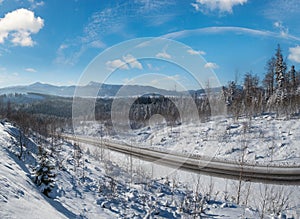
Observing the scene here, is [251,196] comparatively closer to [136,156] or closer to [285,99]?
[136,156]

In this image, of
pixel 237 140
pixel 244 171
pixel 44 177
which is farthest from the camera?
pixel 237 140

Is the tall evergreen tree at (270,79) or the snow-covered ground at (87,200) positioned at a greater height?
the tall evergreen tree at (270,79)

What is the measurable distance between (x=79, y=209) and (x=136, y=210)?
6.21ft

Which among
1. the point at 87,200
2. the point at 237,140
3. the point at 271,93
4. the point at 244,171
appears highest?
the point at 271,93

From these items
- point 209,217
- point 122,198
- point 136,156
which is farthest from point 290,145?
point 122,198

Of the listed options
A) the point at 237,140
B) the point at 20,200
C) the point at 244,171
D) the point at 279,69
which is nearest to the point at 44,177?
the point at 20,200

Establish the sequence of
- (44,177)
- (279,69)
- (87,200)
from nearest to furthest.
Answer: (44,177)
(87,200)
(279,69)

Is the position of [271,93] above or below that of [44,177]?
above

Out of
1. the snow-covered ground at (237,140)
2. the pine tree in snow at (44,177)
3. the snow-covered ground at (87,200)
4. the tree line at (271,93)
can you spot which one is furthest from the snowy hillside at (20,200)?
the tree line at (271,93)

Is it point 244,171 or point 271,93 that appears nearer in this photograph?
point 244,171

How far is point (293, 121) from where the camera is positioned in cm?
2689

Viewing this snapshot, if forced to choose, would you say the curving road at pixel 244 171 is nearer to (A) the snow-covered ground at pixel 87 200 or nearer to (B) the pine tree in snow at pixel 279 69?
(A) the snow-covered ground at pixel 87 200

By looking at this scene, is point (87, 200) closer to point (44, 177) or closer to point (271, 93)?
point (44, 177)

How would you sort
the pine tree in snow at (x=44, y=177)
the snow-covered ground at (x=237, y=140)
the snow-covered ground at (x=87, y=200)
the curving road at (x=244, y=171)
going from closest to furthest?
the snow-covered ground at (x=87, y=200) < the pine tree in snow at (x=44, y=177) < the curving road at (x=244, y=171) < the snow-covered ground at (x=237, y=140)
